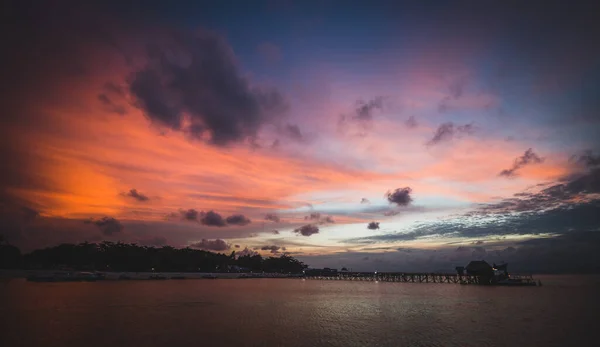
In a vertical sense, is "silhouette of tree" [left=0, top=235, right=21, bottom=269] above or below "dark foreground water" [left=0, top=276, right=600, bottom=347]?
above

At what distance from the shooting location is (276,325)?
3572 centimetres

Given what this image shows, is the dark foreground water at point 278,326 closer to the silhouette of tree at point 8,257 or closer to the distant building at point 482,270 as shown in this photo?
the distant building at point 482,270

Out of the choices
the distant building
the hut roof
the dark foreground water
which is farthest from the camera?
the hut roof

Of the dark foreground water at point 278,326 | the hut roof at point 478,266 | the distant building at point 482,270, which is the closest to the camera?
the dark foreground water at point 278,326

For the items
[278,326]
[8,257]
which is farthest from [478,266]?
[8,257]

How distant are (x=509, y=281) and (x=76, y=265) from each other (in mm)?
165665

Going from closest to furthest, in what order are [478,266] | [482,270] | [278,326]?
[278,326]
[482,270]
[478,266]

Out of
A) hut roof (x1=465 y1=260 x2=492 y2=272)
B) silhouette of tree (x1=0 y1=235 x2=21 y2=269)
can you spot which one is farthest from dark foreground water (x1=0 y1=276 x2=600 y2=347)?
silhouette of tree (x1=0 y1=235 x2=21 y2=269)

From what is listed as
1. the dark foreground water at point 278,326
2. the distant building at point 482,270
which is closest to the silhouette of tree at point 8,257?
the dark foreground water at point 278,326

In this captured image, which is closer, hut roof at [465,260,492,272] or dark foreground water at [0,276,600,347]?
dark foreground water at [0,276,600,347]

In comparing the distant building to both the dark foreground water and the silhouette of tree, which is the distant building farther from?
the silhouette of tree

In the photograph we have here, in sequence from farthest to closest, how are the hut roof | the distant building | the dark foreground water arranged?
the hut roof
the distant building
the dark foreground water

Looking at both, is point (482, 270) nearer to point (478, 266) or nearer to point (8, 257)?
point (478, 266)

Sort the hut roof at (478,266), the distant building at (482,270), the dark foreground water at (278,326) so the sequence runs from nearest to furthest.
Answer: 1. the dark foreground water at (278,326)
2. the distant building at (482,270)
3. the hut roof at (478,266)
